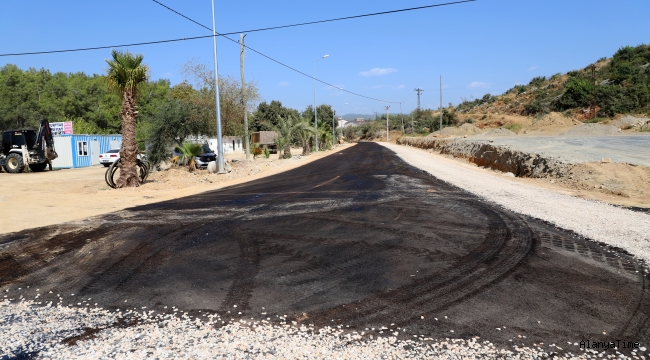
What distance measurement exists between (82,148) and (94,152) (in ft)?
5.09

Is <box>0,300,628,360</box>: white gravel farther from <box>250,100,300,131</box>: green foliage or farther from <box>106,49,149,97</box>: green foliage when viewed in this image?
<box>250,100,300,131</box>: green foliage

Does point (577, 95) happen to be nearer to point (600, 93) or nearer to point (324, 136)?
point (600, 93)

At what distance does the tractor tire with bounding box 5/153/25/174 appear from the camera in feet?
93.8

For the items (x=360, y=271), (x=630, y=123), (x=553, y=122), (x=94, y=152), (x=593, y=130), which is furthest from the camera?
(x=553, y=122)

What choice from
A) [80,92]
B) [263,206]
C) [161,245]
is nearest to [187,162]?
[263,206]

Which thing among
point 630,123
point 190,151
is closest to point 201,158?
point 190,151

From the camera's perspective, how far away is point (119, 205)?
12492mm

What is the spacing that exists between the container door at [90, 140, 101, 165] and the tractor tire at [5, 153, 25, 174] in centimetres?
709

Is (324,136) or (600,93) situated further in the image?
(600,93)

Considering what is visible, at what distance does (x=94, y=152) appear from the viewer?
119ft

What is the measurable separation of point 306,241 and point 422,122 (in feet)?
366

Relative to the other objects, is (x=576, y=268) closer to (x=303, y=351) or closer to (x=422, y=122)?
(x=303, y=351)

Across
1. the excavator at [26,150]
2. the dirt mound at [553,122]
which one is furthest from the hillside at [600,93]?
the excavator at [26,150]

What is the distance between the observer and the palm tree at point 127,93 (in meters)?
16.7
